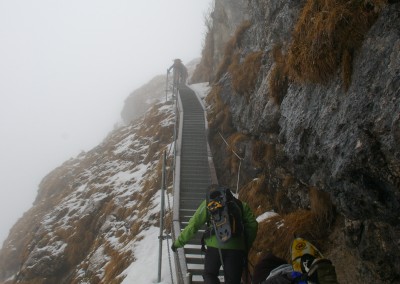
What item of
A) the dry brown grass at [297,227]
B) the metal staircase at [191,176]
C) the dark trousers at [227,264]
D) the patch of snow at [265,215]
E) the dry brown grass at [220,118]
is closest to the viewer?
the dark trousers at [227,264]

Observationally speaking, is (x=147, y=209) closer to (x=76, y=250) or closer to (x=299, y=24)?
(x=76, y=250)

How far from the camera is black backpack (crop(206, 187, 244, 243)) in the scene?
205 inches

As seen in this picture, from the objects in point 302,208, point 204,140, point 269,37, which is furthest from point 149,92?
point 302,208

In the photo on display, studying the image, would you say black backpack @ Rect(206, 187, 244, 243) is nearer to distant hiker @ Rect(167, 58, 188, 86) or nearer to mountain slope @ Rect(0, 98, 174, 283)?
mountain slope @ Rect(0, 98, 174, 283)

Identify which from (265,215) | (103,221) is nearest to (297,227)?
(265,215)

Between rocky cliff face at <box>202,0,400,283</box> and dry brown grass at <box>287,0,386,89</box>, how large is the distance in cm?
2

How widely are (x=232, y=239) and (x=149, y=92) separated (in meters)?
49.2

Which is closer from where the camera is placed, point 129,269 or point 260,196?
point 260,196

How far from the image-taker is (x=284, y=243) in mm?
6926

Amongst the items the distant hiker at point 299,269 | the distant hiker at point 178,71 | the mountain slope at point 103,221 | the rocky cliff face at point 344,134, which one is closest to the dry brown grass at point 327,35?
the rocky cliff face at point 344,134

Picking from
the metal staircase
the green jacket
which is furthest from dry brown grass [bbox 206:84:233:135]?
the green jacket

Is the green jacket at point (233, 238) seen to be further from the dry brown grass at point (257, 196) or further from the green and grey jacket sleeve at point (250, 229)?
the dry brown grass at point (257, 196)

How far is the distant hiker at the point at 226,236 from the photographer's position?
17.1 ft

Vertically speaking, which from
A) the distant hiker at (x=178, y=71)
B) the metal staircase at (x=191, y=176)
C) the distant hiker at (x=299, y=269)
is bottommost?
the metal staircase at (x=191, y=176)
